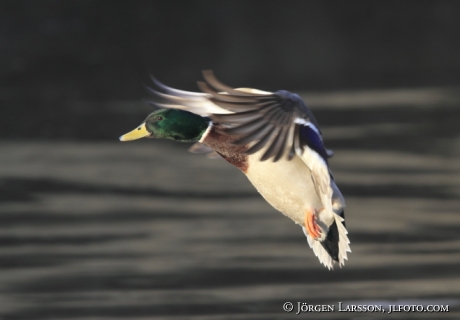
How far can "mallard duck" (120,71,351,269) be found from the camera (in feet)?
15.2

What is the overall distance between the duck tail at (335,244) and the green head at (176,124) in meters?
0.77

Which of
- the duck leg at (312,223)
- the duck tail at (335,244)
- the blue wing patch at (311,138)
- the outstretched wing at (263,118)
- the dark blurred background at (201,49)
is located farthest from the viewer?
the dark blurred background at (201,49)

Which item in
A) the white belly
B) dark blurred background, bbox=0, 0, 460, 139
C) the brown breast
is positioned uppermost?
the brown breast

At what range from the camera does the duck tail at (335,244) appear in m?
5.47

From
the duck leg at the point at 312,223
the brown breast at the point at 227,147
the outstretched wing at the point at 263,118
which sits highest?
the outstretched wing at the point at 263,118

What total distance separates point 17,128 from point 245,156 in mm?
8264

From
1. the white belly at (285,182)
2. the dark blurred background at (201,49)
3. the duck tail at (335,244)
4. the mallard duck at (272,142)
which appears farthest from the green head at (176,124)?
the dark blurred background at (201,49)

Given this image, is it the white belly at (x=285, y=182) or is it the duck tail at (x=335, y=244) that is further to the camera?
the duck tail at (x=335, y=244)

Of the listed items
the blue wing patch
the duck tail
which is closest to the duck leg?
the duck tail

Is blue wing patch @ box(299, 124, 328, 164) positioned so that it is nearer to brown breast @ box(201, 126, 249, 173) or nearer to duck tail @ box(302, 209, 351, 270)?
brown breast @ box(201, 126, 249, 173)

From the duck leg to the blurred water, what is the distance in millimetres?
1543

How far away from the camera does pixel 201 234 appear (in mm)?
8531

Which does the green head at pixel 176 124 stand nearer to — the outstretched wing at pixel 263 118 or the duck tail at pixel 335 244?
the outstretched wing at pixel 263 118

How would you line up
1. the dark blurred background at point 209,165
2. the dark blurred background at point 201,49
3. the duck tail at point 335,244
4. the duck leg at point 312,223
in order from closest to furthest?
the duck leg at point 312,223 → the duck tail at point 335,244 → the dark blurred background at point 209,165 → the dark blurred background at point 201,49
